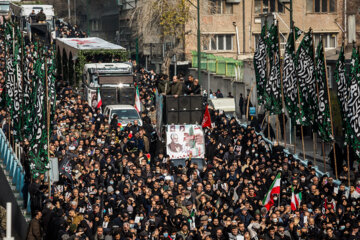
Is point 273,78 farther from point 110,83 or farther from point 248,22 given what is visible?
point 248,22

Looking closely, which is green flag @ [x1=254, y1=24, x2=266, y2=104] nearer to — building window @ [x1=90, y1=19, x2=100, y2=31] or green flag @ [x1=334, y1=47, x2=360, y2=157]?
green flag @ [x1=334, y1=47, x2=360, y2=157]

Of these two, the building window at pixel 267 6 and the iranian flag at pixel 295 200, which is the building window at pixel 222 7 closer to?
the building window at pixel 267 6

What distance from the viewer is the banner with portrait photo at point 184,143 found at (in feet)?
101

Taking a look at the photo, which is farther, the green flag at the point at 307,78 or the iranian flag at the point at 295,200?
the green flag at the point at 307,78

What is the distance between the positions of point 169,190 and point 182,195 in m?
0.49

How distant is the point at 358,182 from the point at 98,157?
752 cm

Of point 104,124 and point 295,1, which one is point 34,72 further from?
point 295,1

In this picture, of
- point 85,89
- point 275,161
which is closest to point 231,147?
point 275,161

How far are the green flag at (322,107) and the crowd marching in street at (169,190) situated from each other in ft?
3.60

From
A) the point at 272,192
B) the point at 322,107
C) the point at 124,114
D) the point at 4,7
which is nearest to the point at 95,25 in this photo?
the point at 4,7

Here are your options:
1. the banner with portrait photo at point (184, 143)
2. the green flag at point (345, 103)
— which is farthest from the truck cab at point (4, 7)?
the green flag at point (345, 103)

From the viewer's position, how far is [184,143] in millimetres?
30812

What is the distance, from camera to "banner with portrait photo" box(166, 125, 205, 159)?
3069 centimetres

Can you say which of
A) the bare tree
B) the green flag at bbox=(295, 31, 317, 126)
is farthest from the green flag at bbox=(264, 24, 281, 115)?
the bare tree
